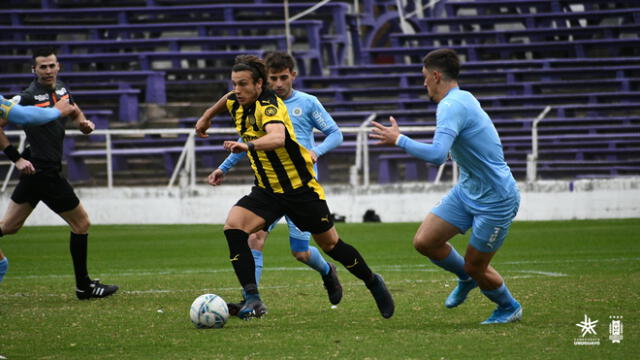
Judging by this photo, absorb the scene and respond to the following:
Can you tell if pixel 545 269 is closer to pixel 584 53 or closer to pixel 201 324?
pixel 201 324

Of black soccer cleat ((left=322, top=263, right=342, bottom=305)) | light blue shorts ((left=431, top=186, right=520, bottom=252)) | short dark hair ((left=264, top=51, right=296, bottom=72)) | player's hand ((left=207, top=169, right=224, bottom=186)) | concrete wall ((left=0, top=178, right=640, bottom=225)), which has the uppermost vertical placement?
short dark hair ((left=264, top=51, right=296, bottom=72))

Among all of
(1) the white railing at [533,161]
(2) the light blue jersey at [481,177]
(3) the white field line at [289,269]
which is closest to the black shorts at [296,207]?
(2) the light blue jersey at [481,177]

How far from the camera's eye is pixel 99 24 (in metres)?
29.4

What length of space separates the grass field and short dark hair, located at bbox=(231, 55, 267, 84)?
190cm

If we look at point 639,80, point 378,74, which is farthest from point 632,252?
point 378,74

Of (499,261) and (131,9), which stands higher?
(131,9)

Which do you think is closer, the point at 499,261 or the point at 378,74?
the point at 499,261

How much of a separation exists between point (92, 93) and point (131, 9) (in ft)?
13.0

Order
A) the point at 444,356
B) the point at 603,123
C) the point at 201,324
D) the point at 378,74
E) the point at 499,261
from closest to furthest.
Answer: the point at 444,356 → the point at 201,324 → the point at 499,261 → the point at 603,123 → the point at 378,74

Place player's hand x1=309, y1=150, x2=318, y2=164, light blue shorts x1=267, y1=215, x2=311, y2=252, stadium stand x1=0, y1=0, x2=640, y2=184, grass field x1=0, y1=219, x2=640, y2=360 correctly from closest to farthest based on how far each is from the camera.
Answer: grass field x1=0, y1=219, x2=640, y2=360
player's hand x1=309, y1=150, x2=318, y2=164
light blue shorts x1=267, y1=215, x2=311, y2=252
stadium stand x1=0, y1=0, x2=640, y2=184

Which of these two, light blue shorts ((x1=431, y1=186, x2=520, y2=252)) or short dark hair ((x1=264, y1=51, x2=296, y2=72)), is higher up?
short dark hair ((x1=264, y1=51, x2=296, y2=72))

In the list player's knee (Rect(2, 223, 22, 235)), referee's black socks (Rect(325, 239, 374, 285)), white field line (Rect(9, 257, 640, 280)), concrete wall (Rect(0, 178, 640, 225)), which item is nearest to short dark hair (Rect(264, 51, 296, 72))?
referee's black socks (Rect(325, 239, 374, 285))

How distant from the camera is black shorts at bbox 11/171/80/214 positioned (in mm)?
10141
